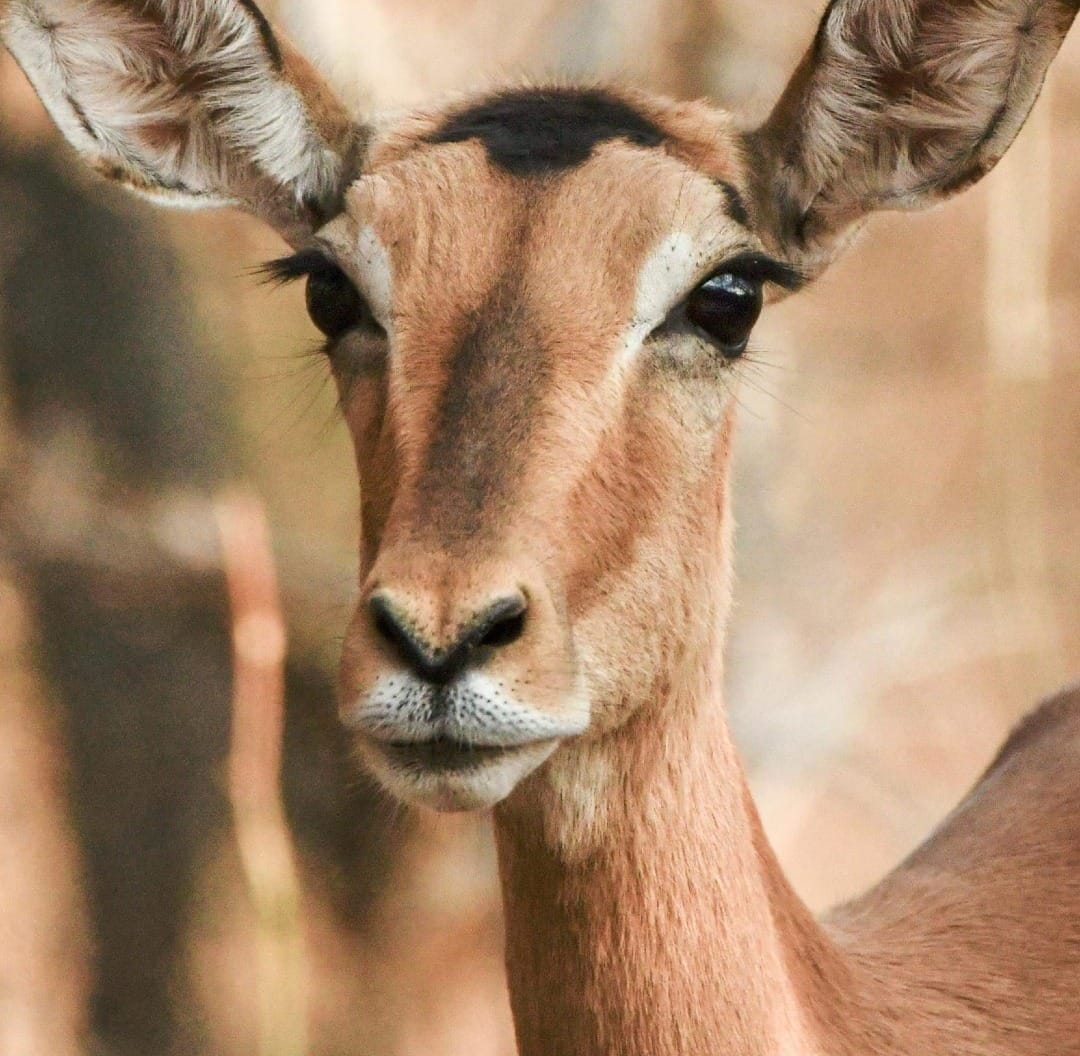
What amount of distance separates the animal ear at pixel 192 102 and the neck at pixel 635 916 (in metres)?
1.67

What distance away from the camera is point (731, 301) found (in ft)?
12.0

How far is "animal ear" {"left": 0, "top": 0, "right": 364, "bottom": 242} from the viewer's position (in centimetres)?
410

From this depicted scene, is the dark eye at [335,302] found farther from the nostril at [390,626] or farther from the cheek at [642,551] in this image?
the nostril at [390,626]

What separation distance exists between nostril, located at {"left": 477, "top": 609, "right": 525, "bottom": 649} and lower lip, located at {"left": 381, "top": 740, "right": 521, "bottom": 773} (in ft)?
0.69

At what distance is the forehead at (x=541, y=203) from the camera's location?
348cm

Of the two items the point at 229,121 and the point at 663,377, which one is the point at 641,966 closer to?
the point at 663,377

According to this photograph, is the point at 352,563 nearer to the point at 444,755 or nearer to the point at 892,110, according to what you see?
the point at 892,110

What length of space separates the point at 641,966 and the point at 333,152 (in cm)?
217

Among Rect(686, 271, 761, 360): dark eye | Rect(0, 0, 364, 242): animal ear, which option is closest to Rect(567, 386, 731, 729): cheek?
Rect(686, 271, 761, 360): dark eye

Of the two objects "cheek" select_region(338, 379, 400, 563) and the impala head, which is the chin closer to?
the impala head

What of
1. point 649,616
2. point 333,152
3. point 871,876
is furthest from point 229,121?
point 871,876

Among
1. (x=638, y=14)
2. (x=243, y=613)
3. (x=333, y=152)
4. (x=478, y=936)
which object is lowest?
(x=478, y=936)

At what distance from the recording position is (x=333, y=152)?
4.20 meters

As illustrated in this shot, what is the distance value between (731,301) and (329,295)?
93cm
